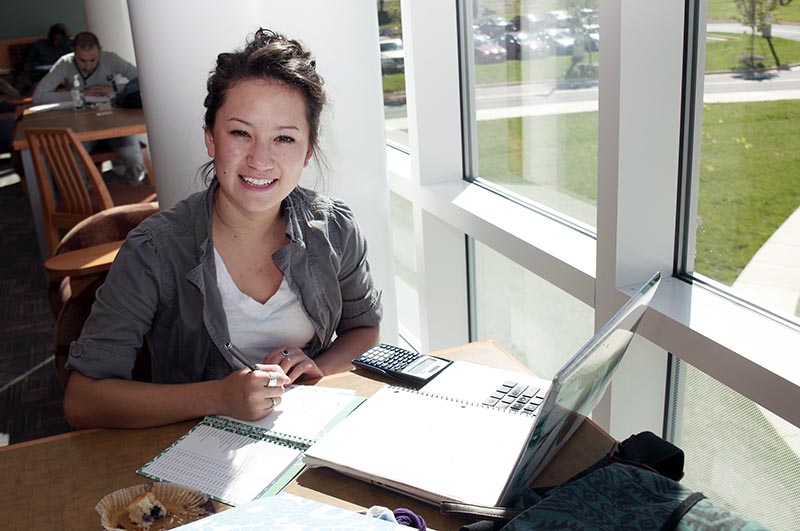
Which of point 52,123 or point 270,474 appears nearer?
point 270,474

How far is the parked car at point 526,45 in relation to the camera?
2158 millimetres

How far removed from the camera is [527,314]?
2.48 meters

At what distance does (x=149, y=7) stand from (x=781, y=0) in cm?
144

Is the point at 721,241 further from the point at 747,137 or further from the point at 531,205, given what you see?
the point at 531,205

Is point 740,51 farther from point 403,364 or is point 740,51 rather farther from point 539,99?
point 403,364

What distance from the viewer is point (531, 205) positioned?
233 centimetres

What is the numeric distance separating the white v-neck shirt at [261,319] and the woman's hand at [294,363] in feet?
0.31

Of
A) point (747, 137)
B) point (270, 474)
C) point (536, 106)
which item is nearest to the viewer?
point (270, 474)

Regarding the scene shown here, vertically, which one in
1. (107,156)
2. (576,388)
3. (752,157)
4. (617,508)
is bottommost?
(107,156)

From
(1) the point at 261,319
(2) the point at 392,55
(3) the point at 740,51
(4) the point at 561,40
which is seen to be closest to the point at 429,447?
(1) the point at 261,319

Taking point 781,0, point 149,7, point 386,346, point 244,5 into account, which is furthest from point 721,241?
point 149,7

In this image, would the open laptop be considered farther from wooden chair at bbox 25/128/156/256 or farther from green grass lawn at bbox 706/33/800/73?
wooden chair at bbox 25/128/156/256

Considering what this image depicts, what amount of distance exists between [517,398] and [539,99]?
1163 mm

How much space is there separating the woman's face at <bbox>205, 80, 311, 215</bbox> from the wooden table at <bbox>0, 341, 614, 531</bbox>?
0.50 meters
